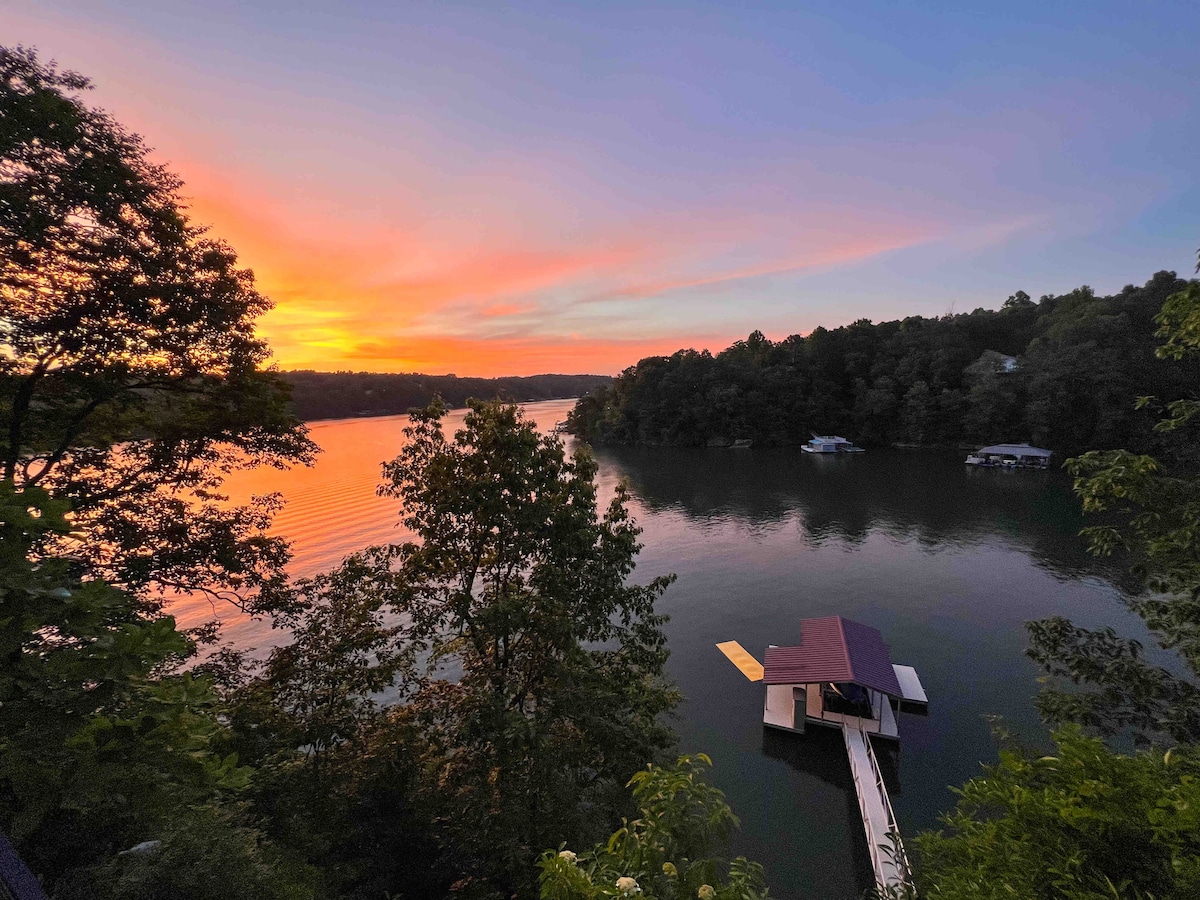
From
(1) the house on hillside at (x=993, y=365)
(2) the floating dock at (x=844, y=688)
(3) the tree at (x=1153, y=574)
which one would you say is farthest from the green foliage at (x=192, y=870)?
(1) the house on hillside at (x=993, y=365)

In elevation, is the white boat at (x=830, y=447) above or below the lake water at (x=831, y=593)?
above

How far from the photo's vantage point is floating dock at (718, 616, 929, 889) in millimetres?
17344

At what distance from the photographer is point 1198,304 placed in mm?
7152

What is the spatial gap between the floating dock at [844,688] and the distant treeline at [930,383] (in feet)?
224

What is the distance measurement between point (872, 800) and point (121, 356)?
2106 cm

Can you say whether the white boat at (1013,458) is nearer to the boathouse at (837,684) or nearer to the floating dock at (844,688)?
the floating dock at (844,688)

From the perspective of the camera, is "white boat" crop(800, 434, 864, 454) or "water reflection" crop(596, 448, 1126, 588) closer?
"water reflection" crop(596, 448, 1126, 588)

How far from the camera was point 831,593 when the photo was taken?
98.0 ft

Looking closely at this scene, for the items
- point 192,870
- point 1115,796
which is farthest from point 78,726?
point 1115,796

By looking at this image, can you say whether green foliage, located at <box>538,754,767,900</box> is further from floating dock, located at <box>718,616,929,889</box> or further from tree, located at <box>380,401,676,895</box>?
floating dock, located at <box>718,616,929,889</box>

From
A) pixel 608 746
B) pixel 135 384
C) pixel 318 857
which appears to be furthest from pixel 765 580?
pixel 135 384

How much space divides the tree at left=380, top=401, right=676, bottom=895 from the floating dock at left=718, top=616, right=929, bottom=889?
10.4 metres

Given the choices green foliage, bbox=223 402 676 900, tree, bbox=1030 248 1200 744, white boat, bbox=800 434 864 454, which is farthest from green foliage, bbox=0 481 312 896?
white boat, bbox=800 434 864 454

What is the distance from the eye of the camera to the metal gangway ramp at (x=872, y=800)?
11961 millimetres
